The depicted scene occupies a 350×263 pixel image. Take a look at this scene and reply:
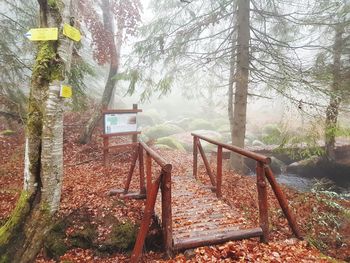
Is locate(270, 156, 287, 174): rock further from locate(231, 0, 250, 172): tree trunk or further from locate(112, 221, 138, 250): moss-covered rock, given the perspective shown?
locate(112, 221, 138, 250): moss-covered rock

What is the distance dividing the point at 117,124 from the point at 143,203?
131 inches

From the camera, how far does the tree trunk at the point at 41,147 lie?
4.05 metres

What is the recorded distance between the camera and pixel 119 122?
8188 mm

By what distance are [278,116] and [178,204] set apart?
22358 mm

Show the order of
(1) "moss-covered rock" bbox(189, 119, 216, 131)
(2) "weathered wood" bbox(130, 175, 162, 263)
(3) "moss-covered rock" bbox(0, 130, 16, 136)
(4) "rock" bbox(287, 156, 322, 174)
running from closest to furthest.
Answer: (2) "weathered wood" bbox(130, 175, 162, 263) → (3) "moss-covered rock" bbox(0, 130, 16, 136) → (4) "rock" bbox(287, 156, 322, 174) → (1) "moss-covered rock" bbox(189, 119, 216, 131)

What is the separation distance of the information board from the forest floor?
1.24 meters

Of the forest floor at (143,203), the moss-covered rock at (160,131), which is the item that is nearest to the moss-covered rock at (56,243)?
the forest floor at (143,203)

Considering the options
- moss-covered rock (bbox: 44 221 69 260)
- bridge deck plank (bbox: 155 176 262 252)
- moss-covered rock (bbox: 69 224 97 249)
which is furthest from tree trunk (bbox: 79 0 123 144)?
moss-covered rock (bbox: 69 224 97 249)

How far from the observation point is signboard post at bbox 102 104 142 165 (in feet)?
25.8

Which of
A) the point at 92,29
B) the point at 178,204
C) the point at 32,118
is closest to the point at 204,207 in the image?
the point at 178,204

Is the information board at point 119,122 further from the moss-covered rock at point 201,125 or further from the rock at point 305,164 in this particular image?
the moss-covered rock at point 201,125

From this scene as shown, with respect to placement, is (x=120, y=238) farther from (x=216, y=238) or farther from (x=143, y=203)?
(x=216, y=238)

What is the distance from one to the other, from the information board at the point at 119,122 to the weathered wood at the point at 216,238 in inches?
197

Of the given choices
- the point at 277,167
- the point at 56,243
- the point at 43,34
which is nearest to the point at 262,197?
the point at 56,243
